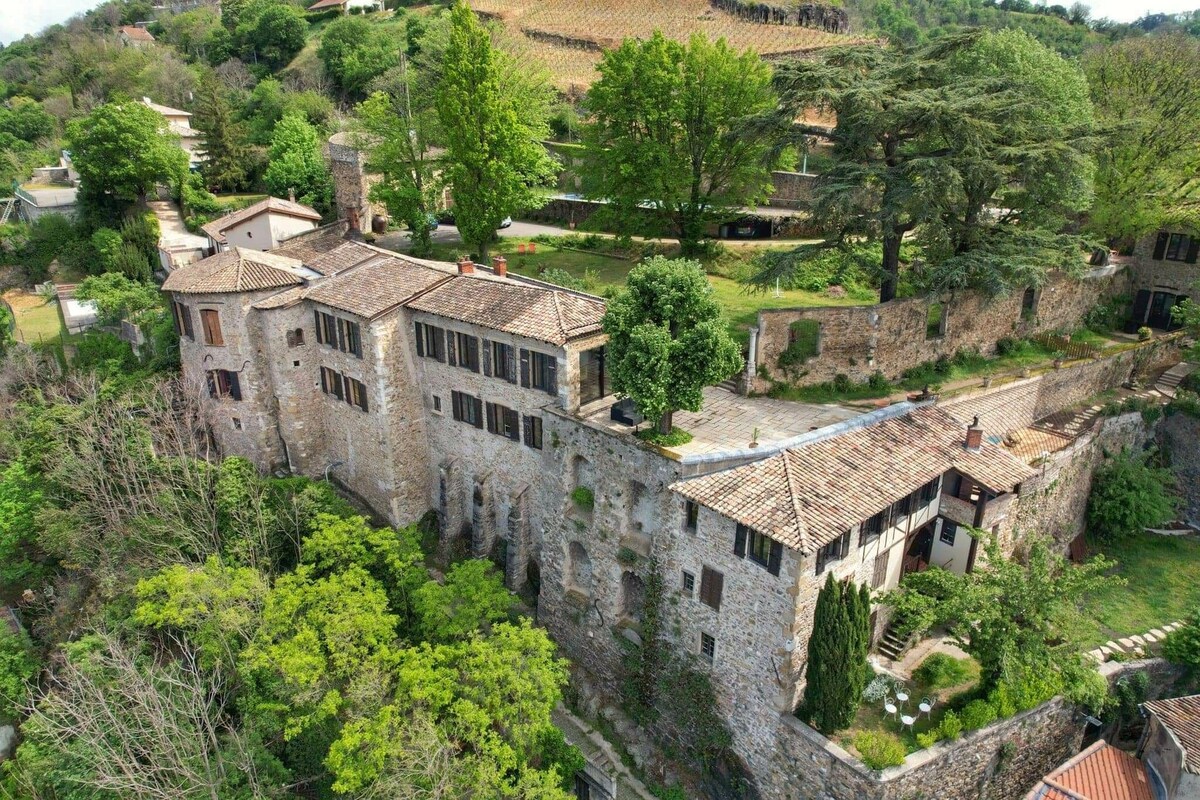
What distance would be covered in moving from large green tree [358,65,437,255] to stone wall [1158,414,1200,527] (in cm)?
4059

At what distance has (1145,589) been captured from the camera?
32406mm

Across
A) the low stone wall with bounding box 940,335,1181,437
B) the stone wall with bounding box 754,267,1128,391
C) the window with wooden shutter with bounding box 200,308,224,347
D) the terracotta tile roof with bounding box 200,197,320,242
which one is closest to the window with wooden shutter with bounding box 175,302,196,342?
the window with wooden shutter with bounding box 200,308,224,347

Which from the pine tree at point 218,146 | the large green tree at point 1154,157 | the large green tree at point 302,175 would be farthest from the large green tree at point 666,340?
the pine tree at point 218,146

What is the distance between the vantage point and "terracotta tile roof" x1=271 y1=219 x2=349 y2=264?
44.8m

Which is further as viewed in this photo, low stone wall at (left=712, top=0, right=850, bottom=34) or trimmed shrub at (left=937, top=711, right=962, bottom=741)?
low stone wall at (left=712, top=0, right=850, bottom=34)

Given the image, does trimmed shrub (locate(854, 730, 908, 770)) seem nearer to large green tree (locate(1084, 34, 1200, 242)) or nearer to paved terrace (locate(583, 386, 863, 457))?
paved terrace (locate(583, 386, 863, 457))

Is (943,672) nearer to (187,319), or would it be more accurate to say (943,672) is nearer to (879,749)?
(879,749)

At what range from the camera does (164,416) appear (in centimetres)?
3859

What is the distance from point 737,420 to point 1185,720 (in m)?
17.1

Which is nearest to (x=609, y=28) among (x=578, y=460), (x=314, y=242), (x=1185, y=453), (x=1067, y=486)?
(x=314, y=242)

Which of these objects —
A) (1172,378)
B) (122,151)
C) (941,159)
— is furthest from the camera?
(122,151)

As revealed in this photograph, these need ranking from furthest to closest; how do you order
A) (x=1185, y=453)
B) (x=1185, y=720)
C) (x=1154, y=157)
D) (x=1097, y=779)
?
(x=1154, y=157) < (x=1185, y=453) < (x=1185, y=720) < (x=1097, y=779)

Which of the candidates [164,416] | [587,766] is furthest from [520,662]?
[164,416]

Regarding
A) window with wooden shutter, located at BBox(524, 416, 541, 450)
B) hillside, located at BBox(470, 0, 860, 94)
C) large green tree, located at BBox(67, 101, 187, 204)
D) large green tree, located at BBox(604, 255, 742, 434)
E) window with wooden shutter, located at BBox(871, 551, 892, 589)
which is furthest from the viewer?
hillside, located at BBox(470, 0, 860, 94)
